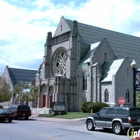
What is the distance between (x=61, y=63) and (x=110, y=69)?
11401 millimetres

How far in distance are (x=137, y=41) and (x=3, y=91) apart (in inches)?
1233

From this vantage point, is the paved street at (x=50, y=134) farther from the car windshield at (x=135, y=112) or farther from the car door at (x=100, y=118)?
the car windshield at (x=135, y=112)

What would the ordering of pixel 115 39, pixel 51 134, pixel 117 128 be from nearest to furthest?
pixel 51 134 → pixel 117 128 → pixel 115 39

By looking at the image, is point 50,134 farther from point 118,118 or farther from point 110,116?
point 118,118

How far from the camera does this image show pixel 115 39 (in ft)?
184

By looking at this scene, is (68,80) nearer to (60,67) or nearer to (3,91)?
(60,67)

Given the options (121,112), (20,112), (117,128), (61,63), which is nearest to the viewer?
(117,128)

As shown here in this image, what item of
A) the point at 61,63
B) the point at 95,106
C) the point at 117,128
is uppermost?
the point at 61,63

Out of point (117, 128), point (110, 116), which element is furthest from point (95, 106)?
point (117, 128)

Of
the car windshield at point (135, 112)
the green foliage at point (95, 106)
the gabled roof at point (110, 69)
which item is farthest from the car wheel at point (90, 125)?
the gabled roof at point (110, 69)

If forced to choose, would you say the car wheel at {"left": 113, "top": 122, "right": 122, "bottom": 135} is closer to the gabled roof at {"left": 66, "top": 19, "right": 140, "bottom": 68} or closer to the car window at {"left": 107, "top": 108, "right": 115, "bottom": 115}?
the car window at {"left": 107, "top": 108, "right": 115, "bottom": 115}

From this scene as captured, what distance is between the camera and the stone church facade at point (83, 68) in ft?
139

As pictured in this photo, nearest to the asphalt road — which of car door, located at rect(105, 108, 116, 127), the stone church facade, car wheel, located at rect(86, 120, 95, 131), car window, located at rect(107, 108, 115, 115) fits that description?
car wheel, located at rect(86, 120, 95, 131)

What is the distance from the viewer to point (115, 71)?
136 feet
